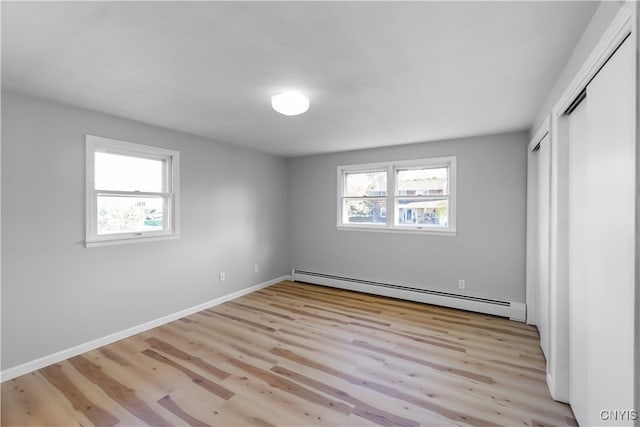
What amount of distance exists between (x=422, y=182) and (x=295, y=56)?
3.11 meters

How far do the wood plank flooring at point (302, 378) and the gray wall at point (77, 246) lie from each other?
324 mm

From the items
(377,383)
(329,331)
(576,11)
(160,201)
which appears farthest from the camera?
(160,201)

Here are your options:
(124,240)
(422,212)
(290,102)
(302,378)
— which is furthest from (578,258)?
(124,240)

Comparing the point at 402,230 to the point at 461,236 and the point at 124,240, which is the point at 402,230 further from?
the point at 124,240

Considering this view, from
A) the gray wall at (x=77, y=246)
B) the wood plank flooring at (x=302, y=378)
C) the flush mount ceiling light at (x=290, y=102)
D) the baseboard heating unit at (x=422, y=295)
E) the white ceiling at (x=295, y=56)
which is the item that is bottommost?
the wood plank flooring at (x=302, y=378)

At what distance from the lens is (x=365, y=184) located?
194 inches

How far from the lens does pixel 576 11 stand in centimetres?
144

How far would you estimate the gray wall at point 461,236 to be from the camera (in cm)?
373

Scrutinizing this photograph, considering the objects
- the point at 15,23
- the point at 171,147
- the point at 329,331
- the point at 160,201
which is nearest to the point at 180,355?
the point at 329,331

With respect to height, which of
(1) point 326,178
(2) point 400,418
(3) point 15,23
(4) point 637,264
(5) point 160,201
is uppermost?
(3) point 15,23

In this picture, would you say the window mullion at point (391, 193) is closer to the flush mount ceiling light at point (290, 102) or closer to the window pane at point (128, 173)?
the flush mount ceiling light at point (290, 102)

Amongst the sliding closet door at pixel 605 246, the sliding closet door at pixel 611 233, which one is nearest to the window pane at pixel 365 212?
the sliding closet door at pixel 605 246

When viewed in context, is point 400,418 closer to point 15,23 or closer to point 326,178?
point 15,23

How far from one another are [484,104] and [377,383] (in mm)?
2681
